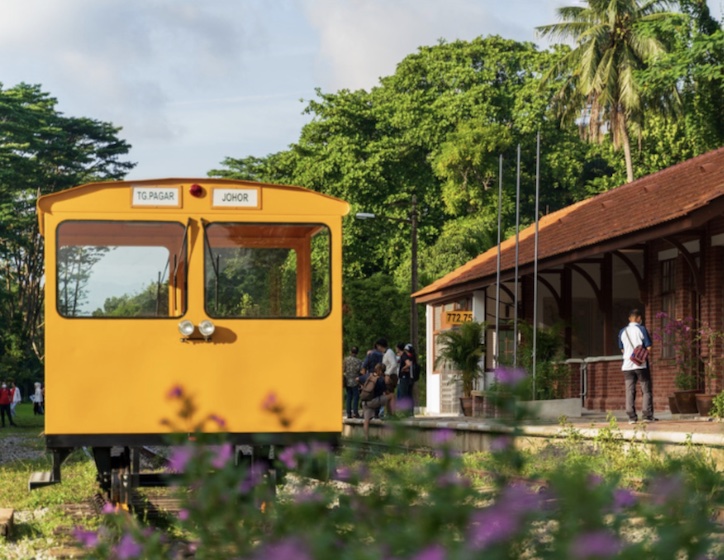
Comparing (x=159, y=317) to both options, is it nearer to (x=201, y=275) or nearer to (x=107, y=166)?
(x=201, y=275)

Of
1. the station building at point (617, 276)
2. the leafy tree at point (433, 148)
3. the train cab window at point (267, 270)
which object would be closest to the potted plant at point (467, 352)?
the station building at point (617, 276)

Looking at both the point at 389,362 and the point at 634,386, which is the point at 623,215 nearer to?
the point at 389,362

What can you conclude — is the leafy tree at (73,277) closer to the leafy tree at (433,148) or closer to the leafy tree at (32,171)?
the leafy tree at (433,148)

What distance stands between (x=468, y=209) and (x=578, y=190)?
544 centimetres

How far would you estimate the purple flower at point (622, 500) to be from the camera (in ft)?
10.7

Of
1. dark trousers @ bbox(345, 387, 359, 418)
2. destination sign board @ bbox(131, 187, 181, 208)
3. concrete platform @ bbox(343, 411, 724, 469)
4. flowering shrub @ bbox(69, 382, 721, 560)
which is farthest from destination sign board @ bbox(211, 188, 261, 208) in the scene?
dark trousers @ bbox(345, 387, 359, 418)

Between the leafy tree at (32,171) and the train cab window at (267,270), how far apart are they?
46173 millimetres

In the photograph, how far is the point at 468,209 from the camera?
55.9 metres

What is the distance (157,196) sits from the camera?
1153 cm

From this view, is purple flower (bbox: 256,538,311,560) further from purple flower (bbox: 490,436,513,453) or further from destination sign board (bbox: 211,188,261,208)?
destination sign board (bbox: 211,188,261,208)

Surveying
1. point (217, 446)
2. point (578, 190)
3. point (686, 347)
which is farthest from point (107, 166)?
point (217, 446)

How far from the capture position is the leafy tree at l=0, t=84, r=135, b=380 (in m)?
58.4

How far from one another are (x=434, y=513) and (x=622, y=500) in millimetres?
452

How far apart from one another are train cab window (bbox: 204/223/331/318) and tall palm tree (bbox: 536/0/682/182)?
Result: 36.4 meters
